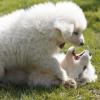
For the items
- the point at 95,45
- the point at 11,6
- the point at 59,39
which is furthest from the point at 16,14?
the point at 11,6

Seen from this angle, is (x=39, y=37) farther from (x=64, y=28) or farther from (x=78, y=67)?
(x=78, y=67)

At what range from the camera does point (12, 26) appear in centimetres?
616

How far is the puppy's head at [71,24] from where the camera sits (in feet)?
19.6

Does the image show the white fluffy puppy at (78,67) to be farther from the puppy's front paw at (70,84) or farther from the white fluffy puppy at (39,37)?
the white fluffy puppy at (39,37)

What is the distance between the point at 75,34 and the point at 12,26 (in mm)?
883

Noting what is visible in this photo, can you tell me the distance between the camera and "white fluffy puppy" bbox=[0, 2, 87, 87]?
19.7 ft

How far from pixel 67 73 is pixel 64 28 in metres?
0.82

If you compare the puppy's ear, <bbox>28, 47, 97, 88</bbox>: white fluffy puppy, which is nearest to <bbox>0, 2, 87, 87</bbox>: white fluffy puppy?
the puppy's ear

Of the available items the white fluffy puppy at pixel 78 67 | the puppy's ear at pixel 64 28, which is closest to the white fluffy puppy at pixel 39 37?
the puppy's ear at pixel 64 28

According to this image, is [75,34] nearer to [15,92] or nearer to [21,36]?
[21,36]

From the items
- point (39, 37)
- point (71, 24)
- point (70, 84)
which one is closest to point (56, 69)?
point (70, 84)

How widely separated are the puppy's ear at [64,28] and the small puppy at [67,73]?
37 cm

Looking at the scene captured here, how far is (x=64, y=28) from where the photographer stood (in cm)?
595

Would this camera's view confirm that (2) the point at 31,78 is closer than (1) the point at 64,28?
No
